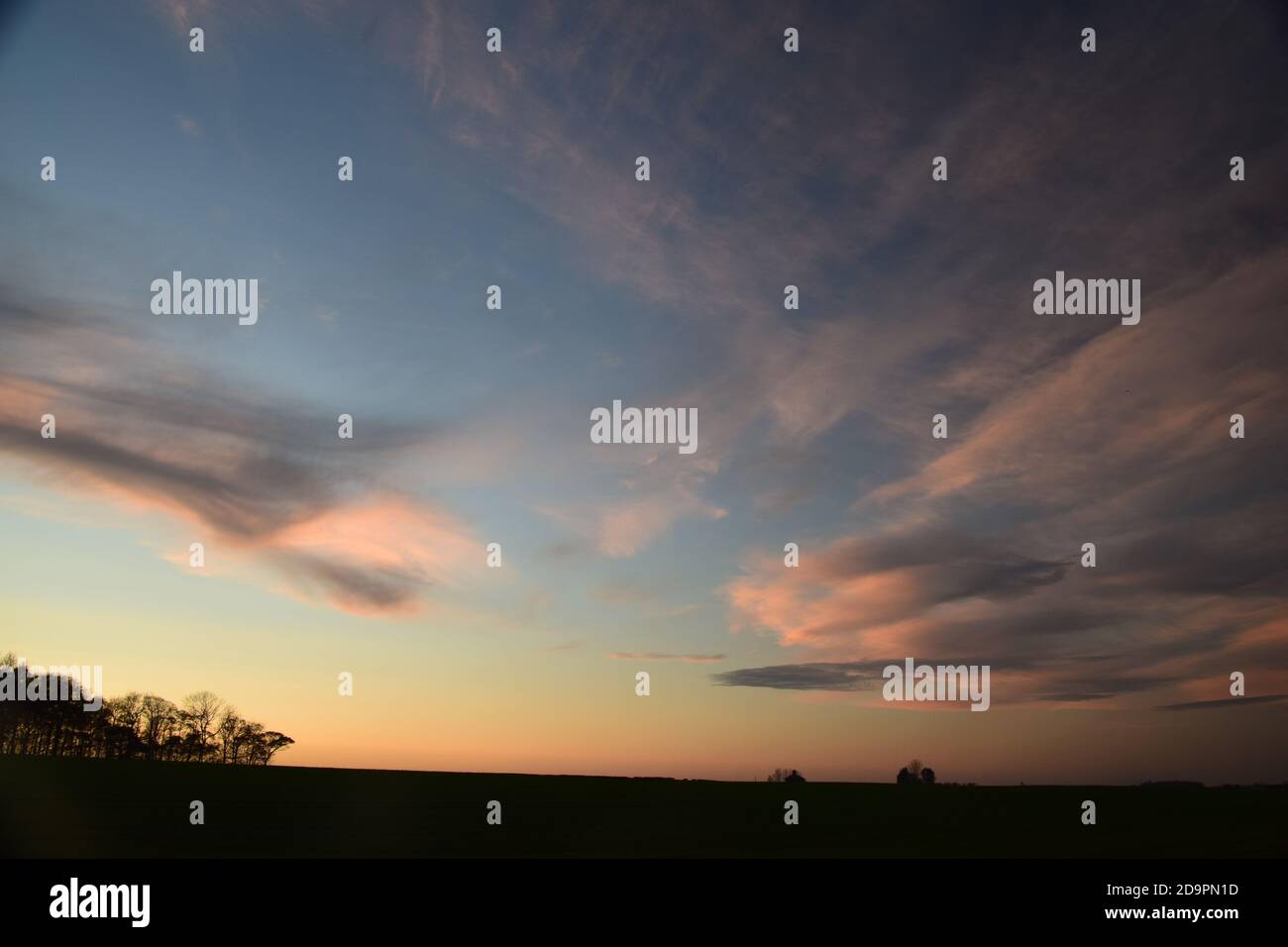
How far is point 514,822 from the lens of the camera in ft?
177

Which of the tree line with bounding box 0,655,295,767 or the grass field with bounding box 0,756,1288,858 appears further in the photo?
the tree line with bounding box 0,655,295,767

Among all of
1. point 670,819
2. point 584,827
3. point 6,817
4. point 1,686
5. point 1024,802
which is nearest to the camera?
point 6,817

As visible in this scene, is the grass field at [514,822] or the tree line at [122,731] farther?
the tree line at [122,731]

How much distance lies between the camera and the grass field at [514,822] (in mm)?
42531

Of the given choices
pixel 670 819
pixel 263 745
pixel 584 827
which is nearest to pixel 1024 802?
pixel 670 819

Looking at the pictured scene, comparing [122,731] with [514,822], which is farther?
[122,731]

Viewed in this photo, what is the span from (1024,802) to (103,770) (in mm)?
98667

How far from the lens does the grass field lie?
42531mm
